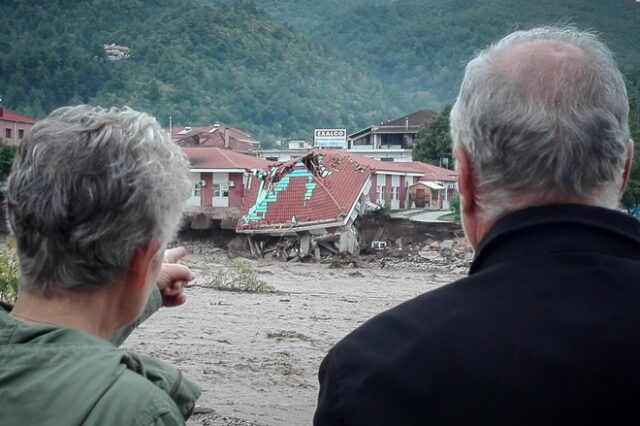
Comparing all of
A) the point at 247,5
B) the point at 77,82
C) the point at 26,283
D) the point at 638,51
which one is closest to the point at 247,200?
the point at 26,283

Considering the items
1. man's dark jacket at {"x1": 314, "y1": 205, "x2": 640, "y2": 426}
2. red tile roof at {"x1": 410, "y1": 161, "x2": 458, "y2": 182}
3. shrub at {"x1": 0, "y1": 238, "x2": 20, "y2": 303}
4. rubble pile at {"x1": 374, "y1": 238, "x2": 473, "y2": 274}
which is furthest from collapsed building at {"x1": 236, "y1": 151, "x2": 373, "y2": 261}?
man's dark jacket at {"x1": 314, "y1": 205, "x2": 640, "y2": 426}

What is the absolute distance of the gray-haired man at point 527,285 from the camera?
1.54 metres

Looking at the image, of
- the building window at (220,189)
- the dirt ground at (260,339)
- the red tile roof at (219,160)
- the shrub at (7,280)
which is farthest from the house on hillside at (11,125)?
the shrub at (7,280)

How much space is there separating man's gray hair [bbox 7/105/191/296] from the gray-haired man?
1.55ft

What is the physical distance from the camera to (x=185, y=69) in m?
133

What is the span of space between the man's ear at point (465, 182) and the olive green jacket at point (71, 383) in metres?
0.74

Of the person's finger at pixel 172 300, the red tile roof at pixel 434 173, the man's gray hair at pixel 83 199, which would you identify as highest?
the red tile roof at pixel 434 173

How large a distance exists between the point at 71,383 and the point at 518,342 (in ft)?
2.61

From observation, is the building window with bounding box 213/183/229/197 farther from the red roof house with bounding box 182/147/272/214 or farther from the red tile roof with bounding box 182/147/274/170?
the red tile roof with bounding box 182/147/274/170

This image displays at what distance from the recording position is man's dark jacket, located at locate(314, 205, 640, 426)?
153cm

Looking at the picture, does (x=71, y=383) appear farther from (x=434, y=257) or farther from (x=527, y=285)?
(x=434, y=257)

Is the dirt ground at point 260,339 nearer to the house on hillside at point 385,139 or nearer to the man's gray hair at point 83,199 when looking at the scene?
the man's gray hair at point 83,199

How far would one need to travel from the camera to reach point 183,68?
132 m

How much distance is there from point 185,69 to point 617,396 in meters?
135
